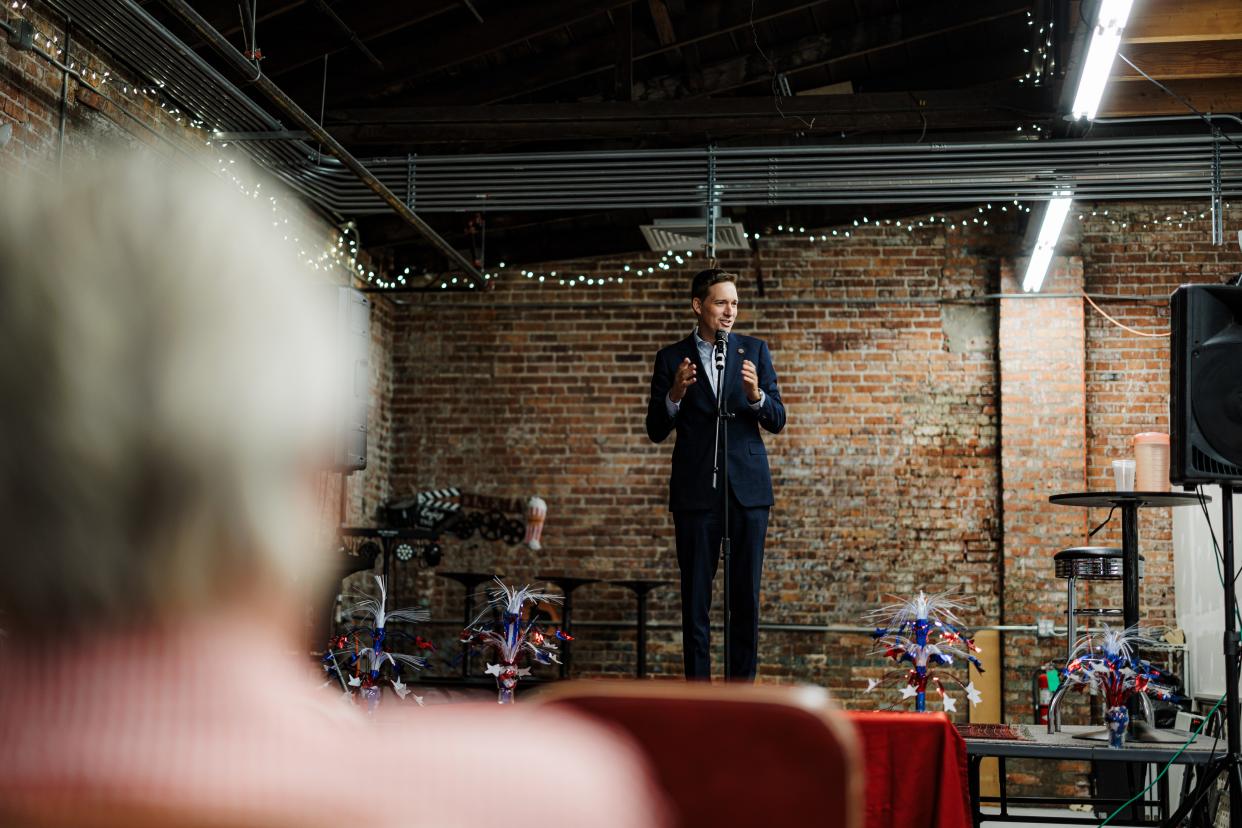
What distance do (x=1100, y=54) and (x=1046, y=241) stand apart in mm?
2570

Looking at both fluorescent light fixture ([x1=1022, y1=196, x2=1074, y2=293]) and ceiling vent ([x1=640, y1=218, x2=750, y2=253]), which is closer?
fluorescent light fixture ([x1=1022, y1=196, x2=1074, y2=293])

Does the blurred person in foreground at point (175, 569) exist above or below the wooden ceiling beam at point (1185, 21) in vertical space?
below

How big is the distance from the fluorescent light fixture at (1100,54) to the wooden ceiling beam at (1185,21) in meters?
0.21

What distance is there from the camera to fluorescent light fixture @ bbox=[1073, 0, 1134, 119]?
4344mm

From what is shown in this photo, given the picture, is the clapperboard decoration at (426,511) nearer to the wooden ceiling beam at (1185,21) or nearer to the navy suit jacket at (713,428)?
the navy suit jacket at (713,428)

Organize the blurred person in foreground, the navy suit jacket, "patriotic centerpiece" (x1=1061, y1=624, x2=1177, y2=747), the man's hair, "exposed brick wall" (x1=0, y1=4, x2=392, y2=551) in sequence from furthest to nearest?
"exposed brick wall" (x1=0, y1=4, x2=392, y2=551), the man's hair, the navy suit jacket, "patriotic centerpiece" (x1=1061, y1=624, x2=1177, y2=747), the blurred person in foreground

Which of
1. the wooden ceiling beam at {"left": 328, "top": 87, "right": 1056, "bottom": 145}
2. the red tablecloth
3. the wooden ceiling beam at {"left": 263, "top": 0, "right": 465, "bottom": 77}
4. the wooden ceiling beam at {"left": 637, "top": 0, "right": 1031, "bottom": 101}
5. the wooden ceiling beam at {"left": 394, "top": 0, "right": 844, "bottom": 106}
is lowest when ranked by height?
the red tablecloth

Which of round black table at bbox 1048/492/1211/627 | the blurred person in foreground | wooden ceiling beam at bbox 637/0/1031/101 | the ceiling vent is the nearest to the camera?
the blurred person in foreground

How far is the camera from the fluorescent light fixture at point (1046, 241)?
257 inches

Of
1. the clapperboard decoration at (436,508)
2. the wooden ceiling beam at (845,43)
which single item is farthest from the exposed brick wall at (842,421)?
the wooden ceiling beam at (845,43)

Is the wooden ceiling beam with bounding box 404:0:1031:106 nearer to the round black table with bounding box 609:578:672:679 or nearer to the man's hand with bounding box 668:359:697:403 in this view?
the man's hand with bounding box 668:359:697:403

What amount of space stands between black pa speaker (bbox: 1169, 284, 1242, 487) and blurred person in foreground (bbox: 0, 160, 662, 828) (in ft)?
10.8

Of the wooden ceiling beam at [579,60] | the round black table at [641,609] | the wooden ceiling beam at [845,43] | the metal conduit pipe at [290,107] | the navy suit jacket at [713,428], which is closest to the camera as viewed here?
the metal conduit pipe at [290,107]

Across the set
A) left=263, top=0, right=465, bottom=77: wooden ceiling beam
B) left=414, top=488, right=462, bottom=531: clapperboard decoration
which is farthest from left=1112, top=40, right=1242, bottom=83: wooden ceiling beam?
left=414, top=488, right=462, bottom=531: clapperboard decoration
